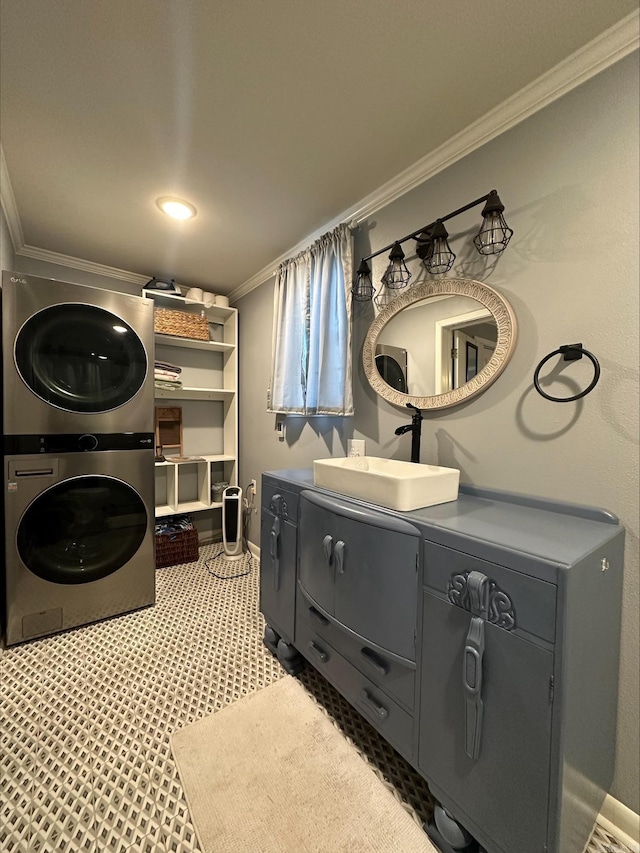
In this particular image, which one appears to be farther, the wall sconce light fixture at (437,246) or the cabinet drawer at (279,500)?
the cabinet drawer at (279,500)

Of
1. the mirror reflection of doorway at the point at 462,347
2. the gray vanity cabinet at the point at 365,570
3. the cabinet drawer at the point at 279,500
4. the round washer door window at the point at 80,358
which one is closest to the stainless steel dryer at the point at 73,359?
the round washer door window at the point at 80,358

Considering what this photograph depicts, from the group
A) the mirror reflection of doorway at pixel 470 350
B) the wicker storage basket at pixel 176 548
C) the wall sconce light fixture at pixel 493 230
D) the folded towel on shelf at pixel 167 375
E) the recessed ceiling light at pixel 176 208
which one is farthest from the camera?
the wicker storage basket at pixel 176 548

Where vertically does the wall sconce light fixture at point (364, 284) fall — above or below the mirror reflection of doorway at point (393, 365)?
above

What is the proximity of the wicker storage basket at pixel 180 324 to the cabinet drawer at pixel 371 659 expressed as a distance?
228cm

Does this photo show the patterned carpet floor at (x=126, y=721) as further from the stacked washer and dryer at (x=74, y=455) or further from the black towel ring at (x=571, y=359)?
the black towel ring at (x=571, y=359)

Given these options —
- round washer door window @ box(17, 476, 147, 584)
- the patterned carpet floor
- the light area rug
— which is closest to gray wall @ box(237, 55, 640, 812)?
the light area rug

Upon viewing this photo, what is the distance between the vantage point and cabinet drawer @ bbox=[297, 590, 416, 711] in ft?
3.43

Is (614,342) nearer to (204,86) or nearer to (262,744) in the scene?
(204,86)

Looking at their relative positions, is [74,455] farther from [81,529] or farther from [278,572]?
[278,572]

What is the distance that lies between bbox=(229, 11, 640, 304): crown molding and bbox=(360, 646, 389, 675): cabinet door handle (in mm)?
1978

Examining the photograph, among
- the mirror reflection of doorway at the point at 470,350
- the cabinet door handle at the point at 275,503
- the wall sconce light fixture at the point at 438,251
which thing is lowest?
the cabinet door handle at the point at 275,503

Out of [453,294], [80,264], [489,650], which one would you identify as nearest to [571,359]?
[453,294]

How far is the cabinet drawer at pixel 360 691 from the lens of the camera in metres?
1.06

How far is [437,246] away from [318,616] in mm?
1629
